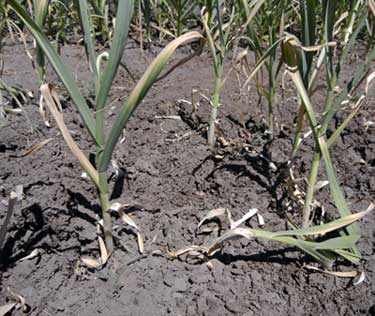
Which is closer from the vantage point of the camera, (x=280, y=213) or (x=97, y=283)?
(x=97, y=283)

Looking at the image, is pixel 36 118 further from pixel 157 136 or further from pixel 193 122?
pixel 193 122

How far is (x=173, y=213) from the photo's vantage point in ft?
4.38

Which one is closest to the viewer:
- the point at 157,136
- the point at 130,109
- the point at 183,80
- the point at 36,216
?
the point at 130,109

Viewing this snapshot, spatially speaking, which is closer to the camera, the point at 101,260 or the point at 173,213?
the point at 101,260

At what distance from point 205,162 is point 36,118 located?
2.08 ft

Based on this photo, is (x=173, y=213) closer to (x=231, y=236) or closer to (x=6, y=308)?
(x=231, y=236)

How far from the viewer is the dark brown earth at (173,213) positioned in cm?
111

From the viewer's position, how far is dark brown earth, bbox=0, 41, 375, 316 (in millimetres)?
1114

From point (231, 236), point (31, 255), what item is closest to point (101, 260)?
point (31, 255)

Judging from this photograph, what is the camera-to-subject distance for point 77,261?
3.92 ft

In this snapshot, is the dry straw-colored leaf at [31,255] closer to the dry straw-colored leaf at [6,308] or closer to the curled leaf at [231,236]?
the dry straw-colored leaf at [6,308]

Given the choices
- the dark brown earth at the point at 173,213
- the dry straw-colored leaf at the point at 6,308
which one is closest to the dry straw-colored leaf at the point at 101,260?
the dark brown earth at the point at 173,213

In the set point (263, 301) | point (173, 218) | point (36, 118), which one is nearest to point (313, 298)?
point (263, 301)

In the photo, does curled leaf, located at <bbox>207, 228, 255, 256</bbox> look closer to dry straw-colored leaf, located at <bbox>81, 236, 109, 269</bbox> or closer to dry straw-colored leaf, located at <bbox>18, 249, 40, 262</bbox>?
dry straw-colored leaf, located at <bbox>81, 236, 109, 269</bbox>
